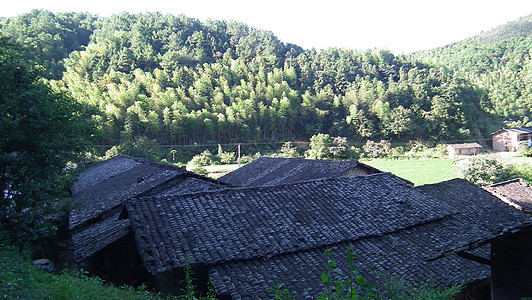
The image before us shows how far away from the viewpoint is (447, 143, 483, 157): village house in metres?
50.3

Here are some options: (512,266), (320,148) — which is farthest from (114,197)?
(320,148)

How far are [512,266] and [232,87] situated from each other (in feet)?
206

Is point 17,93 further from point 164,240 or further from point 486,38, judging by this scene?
point 486,38

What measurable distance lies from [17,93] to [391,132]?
57.2 m

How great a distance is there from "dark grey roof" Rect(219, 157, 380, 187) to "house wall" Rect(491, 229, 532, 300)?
11.7 m

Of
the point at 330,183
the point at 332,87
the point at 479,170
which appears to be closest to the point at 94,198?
the point at 330,183

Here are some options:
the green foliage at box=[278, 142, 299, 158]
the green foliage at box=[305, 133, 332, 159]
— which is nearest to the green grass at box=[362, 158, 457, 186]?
the green foliage at box=[305, 133, 332, 159]

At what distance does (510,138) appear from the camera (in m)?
54.1

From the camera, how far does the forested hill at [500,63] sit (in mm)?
71000

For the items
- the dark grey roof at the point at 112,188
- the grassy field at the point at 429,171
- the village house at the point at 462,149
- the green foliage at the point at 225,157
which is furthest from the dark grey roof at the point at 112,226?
the village house at the point at 462,149

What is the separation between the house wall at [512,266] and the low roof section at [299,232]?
125cm

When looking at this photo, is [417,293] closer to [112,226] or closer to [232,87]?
[112,226]

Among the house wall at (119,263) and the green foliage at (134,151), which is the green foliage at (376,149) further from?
the house wall at (119,263)

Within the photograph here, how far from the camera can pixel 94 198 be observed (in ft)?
53.1
